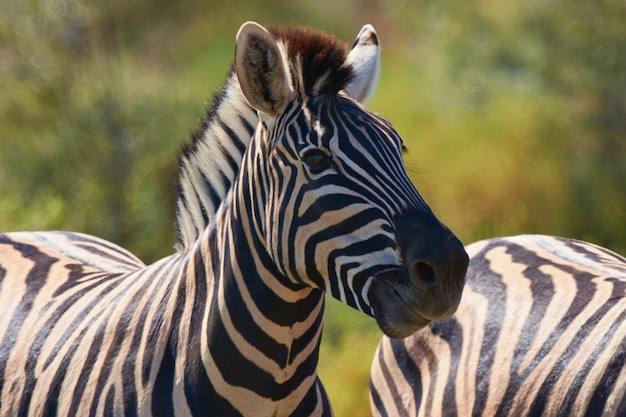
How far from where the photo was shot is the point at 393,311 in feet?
11.6

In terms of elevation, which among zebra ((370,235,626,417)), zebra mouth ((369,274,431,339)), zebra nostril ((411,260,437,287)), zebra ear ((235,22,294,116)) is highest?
zebra ear ((235,22,294,116))

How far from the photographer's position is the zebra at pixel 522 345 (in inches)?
180

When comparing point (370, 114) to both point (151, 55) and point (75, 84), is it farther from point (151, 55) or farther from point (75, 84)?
point (151, 55)

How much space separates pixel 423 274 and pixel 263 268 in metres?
0.71

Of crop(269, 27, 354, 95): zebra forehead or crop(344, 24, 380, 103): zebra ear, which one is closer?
crop(269, 27, 354, 95): zebra forehead

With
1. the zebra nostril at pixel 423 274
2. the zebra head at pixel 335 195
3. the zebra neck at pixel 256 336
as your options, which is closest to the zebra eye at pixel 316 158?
the zebra head at pixel 335 195

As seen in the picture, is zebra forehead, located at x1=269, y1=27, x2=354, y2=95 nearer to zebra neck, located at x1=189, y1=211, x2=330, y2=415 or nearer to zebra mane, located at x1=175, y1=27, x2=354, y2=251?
zebra mane, located at x1=175, y1=27, x2=354, y2=251

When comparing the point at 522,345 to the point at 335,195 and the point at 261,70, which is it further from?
the point at 261,70

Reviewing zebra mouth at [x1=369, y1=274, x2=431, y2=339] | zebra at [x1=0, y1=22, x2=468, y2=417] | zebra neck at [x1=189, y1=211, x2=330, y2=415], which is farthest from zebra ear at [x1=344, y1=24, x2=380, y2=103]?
zebra mouth at [x1=369, y1=274, x2=431, y2=339]

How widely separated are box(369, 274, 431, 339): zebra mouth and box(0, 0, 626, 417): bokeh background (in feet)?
20.1

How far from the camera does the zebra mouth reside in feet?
11.6

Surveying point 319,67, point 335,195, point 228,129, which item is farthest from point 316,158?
point 228,129

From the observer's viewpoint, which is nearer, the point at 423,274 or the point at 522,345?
the point at 423,274

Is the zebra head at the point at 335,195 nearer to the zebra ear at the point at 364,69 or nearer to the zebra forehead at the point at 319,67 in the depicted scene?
the zebra forehead at the point at 319,67
